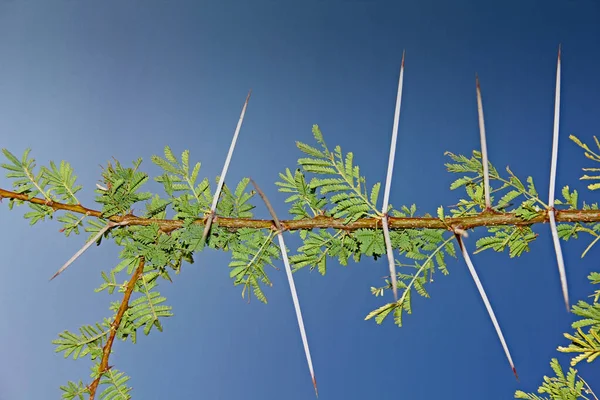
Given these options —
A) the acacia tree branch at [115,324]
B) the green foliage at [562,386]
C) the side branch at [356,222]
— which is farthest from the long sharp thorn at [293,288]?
the green foliage at [562,386]

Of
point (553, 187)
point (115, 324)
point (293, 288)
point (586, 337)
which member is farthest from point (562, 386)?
point (115, 324)

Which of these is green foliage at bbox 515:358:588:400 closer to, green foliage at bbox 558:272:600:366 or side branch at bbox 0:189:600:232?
green foliage at bbox 558:272:600:366

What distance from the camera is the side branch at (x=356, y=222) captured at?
0.96 meters

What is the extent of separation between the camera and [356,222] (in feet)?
3.21

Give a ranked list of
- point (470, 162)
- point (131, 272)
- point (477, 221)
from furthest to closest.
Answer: point (470, 162) < point (131, 272) < point (477, 221)

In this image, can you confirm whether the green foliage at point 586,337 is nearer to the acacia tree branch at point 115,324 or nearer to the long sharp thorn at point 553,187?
the long sharp thorn at point 553,187

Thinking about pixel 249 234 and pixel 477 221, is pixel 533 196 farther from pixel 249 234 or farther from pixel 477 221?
pixel 249 234

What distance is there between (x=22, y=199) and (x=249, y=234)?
431mm

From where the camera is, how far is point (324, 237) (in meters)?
1.03

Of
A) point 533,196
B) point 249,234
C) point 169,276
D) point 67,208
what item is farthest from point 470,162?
point 67,208

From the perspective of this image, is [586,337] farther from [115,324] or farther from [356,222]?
[115,324]

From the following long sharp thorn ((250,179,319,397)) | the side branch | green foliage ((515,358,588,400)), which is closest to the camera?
long sharp thorn ((250,179,319,397))

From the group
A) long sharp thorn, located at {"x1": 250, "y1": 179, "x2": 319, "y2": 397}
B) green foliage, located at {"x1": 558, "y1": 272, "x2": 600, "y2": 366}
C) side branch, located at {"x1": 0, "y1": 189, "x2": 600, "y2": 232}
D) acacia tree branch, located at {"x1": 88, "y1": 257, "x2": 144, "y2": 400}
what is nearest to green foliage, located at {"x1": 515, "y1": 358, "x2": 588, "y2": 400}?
green foliage, located at {"x1": 558, "y1": 272, "x2": 600, "y2": 366}

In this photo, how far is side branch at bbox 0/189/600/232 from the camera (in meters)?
0.96
